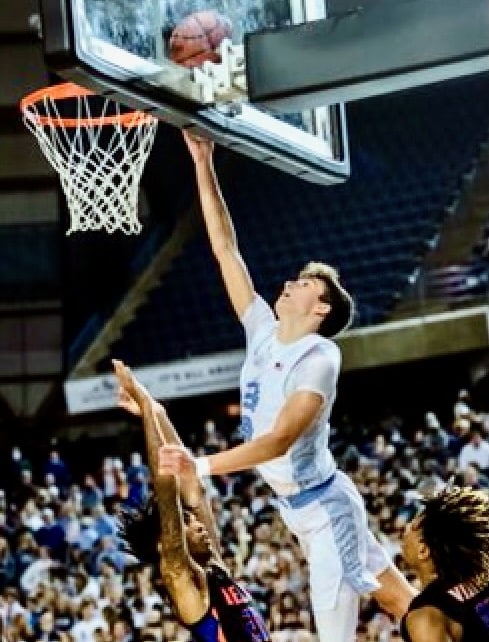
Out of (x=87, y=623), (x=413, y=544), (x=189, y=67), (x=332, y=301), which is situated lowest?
(x=87, y=623)

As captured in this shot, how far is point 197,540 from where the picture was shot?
173 inches

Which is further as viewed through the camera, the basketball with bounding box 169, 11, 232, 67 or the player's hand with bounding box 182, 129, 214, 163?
the player's hand with bounding box 182, 129, 214, 163

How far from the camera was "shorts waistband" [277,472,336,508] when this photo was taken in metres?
4.73

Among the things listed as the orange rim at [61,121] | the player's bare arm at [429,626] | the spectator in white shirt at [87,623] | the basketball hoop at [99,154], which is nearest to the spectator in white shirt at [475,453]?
the spectator in white shirt at [87,623]

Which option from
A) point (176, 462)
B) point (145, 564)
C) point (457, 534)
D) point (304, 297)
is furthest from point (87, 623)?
point (457, 534)

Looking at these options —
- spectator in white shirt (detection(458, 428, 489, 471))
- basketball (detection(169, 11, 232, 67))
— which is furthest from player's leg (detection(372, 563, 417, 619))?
spectator in white shirt (detection(458, 428, 489, 471))

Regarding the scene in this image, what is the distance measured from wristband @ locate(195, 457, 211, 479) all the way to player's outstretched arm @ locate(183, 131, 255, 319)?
89 centimetres

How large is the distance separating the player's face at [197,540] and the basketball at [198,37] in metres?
1.42

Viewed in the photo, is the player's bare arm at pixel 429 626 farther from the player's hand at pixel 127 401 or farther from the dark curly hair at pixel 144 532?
the player's hand at pixel 127 401

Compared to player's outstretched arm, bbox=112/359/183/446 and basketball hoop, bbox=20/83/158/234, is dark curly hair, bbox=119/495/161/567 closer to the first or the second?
player's outstretched arm, bbox=112/359/183/446

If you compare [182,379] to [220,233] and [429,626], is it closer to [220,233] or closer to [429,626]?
[220,233]

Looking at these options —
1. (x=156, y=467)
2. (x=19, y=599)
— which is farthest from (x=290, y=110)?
(x=19, y=599)

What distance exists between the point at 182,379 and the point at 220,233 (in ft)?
38.8

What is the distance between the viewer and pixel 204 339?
17.0 m
